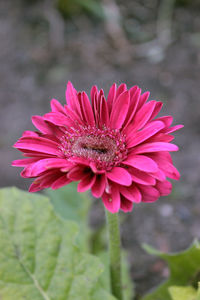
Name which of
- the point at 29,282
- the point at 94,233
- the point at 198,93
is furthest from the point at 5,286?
the point at 198,93

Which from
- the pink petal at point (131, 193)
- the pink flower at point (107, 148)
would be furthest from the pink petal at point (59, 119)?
the pink petal at point (131, 193)

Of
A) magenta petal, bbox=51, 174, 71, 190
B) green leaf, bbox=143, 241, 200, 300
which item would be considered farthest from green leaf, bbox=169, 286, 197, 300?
magenta petal, bbox=51, 174, 71, 190

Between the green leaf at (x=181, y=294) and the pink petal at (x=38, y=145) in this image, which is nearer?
the pink petal at (x=38, y=145)

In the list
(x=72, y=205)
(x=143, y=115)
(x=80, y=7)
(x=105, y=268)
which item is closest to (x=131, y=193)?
(x=143, y=115)

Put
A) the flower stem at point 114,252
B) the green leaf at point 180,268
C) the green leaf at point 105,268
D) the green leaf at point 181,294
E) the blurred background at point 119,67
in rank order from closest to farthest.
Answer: the flower stem at point 114,252, the green leaf at point 181,294, the green leaf at point 180,268, the green leaf at point 105,268, the blurred background at point 119,67

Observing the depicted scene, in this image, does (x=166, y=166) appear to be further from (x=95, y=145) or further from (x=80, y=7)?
(x=80, y=7)

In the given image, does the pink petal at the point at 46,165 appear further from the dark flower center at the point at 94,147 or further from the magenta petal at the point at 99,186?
the dark flower center at the point at 94,147

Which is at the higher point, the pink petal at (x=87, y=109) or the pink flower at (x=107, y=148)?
the pink petal at (x=87, y=109)
